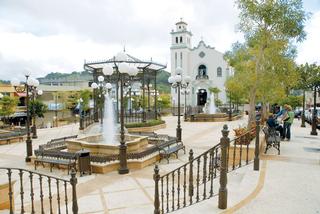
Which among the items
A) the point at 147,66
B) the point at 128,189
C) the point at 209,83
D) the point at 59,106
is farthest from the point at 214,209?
the point at 209,83

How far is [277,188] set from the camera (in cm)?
544

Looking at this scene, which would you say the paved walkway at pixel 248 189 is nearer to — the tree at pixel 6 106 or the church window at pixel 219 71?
the tree at pixel 6 106

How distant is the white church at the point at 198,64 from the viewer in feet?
148

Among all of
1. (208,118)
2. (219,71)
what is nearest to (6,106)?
(208,118)

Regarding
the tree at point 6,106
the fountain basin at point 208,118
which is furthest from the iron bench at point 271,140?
the tree at point 6,106

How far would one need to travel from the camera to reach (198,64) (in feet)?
152

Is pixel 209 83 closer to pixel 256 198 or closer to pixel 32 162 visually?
pixel 32 162

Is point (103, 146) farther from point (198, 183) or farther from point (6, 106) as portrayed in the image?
point (6, 106)

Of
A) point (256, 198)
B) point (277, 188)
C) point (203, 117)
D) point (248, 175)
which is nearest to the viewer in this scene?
point (256, 198)

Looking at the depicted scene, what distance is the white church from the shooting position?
148 ft

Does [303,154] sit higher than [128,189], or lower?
higher

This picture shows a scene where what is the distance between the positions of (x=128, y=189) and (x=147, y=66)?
13354 millimetres

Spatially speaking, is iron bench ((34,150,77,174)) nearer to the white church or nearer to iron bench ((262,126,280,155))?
iron bench ((262,126,280,155))

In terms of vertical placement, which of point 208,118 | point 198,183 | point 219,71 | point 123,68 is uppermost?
point 219,71
